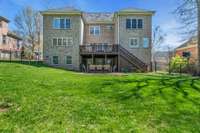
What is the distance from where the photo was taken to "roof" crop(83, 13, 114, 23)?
32322 mm

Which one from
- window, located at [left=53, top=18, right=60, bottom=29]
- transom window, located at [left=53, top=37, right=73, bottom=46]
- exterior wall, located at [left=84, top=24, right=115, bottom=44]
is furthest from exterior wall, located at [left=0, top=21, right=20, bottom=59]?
exterior wall, located at [left=84, top=24, right=115, bottom=44]

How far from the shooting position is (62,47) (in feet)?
95.2

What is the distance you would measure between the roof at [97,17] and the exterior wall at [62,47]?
147 inches

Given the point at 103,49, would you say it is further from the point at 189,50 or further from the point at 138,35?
the point at 189,50

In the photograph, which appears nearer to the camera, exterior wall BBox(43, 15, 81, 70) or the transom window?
exterior wall BBox(43, 15, 81, 70)

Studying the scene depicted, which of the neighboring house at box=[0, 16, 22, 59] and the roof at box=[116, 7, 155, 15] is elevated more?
the roof at box=[116, 7, 155, 15]

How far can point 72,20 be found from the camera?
28656mm

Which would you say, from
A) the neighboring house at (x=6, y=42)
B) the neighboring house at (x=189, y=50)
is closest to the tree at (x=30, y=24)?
the neighboring house at (x=6, y=42)

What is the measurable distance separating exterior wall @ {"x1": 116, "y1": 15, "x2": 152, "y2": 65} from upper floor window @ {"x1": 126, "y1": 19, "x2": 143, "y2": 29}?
1.26 feet

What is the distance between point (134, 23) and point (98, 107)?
2223 centimetres

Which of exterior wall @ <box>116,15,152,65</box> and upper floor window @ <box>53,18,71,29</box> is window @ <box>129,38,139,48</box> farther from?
upper floor window @ <box>53,18,71,29</box>

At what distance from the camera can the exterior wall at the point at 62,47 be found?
28.6 metres

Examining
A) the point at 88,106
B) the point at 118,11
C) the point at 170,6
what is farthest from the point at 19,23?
the point at 88,106

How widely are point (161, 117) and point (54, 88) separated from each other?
562cm
